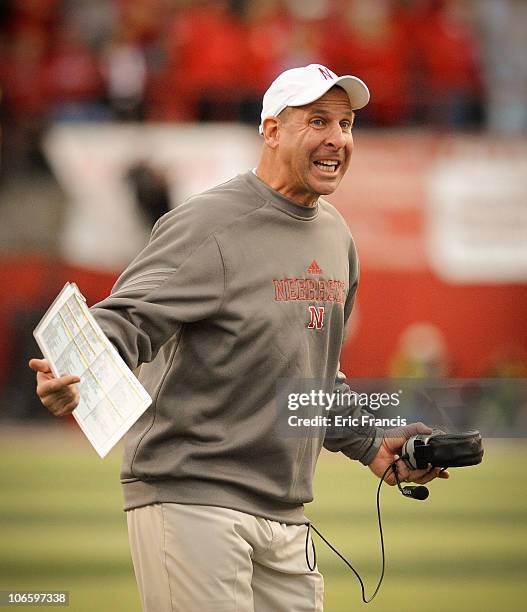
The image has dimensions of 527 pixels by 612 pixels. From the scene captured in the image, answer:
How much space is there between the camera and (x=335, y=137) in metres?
4.05

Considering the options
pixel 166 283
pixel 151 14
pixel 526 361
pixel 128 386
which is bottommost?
pixel 128 386

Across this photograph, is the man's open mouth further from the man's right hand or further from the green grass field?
the green grass field

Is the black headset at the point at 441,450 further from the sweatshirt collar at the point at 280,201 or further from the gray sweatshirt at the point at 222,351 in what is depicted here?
the sweatshirt collar at the point at 280,201

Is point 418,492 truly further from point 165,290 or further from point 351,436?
point 165,290

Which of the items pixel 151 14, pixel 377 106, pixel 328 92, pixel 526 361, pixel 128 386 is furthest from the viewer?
pixel 151 14

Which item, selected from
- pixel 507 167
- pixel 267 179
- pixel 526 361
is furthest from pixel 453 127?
pixel 267 179

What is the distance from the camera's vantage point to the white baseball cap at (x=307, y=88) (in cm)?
402

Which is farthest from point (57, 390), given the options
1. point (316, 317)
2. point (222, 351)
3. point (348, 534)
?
point (348, 534)

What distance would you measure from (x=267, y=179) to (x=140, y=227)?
10.7 meters

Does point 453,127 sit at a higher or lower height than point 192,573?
higher

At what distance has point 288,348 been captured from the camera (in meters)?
3.99

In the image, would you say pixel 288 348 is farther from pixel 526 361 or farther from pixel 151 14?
pixel 151 14

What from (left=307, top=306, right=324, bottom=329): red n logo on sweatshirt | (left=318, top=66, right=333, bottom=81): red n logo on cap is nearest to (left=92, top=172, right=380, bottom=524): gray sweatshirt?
(left=307, top=306, right=324, bottom=329): red n logo on sweatshirt

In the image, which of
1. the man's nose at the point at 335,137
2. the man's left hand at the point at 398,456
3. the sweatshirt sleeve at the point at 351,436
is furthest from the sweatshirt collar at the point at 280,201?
the man's left hand at the point at 398,456
